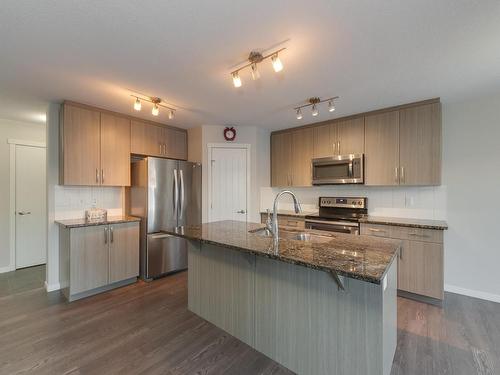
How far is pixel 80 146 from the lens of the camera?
3027mm

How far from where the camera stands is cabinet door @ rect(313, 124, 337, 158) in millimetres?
3668

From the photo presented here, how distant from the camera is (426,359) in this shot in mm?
1818

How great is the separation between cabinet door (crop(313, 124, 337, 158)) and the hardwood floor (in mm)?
2217

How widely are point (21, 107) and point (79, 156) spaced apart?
1.08m

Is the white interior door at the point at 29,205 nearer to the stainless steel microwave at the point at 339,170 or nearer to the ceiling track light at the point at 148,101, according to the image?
the ceiling track light at the point at 148,101

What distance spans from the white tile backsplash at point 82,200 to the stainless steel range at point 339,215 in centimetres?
299

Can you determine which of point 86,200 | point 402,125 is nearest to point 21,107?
point 86,200

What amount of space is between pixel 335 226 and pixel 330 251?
6.26ft

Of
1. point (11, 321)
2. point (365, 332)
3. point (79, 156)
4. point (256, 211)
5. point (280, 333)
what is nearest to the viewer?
point (365, 332)

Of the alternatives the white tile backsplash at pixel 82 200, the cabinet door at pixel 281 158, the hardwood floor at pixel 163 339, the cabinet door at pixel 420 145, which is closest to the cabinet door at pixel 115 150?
the white tile backsplash at pixel 82 200

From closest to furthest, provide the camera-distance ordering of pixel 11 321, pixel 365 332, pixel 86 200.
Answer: pixel 365 332, pixel 11 321, pixel 86 200

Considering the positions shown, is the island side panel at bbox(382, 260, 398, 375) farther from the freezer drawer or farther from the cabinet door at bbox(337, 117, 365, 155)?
the freezer drawer

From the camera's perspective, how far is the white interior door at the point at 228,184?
3980mm

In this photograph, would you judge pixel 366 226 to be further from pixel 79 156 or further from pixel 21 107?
pixel 21 107
